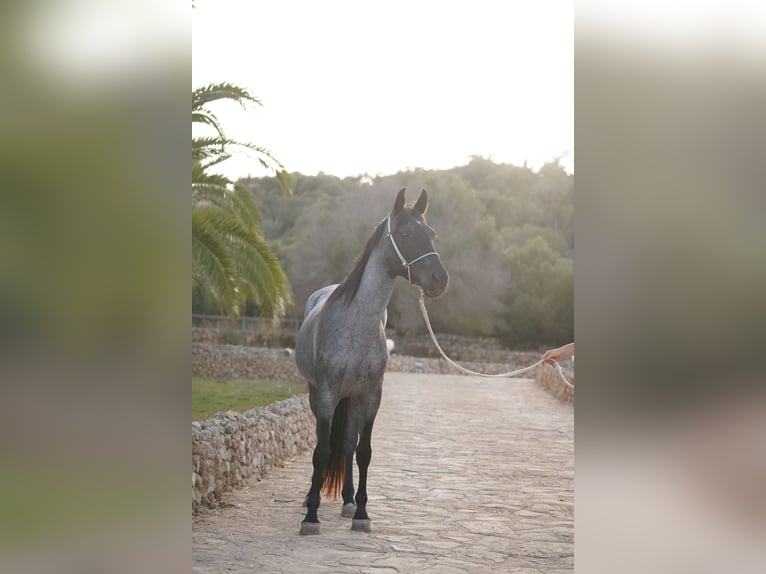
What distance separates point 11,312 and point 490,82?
31631mm

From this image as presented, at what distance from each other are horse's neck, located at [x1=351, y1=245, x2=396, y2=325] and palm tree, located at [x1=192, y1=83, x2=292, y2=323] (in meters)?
4.55

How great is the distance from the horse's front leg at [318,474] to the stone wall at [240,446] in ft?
3.09

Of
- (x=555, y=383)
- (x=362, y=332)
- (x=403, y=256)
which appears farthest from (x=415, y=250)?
(x=555, y=383)

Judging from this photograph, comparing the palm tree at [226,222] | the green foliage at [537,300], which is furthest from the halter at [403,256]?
the green foliage at [537,300]

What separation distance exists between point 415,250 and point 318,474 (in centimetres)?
157

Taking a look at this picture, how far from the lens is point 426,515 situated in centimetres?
549

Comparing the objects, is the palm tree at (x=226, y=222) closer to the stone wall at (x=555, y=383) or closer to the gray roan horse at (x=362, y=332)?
the gray roan horse at (x=362, y=332)

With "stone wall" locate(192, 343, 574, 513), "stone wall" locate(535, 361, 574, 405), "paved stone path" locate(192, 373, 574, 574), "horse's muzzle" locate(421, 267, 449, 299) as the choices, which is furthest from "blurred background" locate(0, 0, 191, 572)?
"stone wall" locate(535, 361, 574, 405)

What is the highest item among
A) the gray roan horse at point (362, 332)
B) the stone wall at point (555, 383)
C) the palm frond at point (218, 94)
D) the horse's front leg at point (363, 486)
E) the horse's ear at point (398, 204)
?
the palm frond at point (218, 94)

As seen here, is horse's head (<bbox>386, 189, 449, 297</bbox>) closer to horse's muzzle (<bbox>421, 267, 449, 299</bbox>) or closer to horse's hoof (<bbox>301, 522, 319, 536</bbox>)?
horse's muzzle (<bbox>421, 267, 449, 299</bbox>)

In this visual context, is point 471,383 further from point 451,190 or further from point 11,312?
point 11,312

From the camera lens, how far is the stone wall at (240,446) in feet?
18.5

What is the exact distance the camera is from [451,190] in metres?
31.9

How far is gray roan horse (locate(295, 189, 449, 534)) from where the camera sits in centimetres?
495
